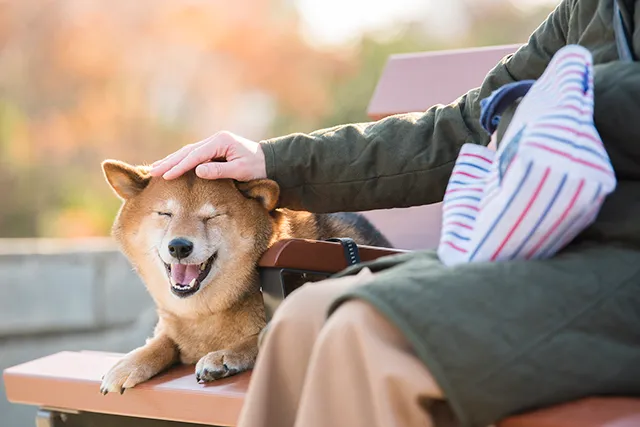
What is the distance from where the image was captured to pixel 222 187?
2.08 m

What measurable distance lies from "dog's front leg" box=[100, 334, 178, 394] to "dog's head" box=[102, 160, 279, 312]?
167mm

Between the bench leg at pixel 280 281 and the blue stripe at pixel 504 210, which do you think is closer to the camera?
the blue stripe at pixel 504 210

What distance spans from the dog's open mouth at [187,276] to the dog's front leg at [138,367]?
143 mm

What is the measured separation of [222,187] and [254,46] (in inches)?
302

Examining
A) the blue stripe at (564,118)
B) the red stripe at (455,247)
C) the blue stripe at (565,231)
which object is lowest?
the red stripe at (455,247)

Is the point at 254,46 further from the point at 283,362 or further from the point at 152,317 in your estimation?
the point at 283,362

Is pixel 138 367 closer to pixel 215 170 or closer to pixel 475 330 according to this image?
pixel 215 170

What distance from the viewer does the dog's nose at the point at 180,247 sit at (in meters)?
2.03

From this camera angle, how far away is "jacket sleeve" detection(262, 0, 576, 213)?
1.82 metres

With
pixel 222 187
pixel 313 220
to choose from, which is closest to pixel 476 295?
pixel 222 187

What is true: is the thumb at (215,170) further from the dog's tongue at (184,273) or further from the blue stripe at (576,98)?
the blue stripe at (576,98)

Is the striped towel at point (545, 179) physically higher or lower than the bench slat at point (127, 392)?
higher

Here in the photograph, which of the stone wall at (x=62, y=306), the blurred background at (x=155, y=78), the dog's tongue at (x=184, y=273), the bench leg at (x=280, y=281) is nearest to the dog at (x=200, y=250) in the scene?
the dog's tongue at (x=184, y=273)

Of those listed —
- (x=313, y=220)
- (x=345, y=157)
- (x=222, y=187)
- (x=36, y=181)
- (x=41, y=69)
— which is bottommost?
(x=36, y=181)
